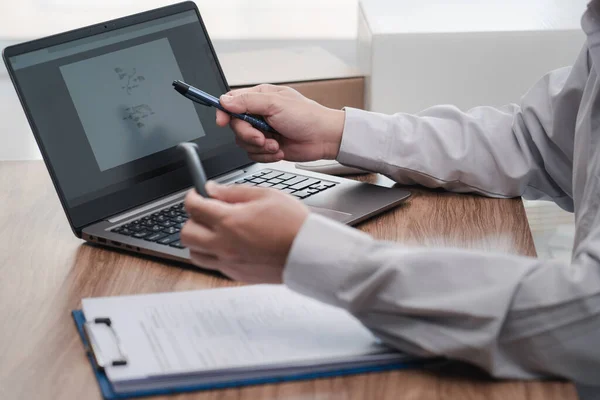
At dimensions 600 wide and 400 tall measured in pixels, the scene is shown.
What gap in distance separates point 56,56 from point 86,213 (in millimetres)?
197

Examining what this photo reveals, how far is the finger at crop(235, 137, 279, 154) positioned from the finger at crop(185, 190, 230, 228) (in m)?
0.42

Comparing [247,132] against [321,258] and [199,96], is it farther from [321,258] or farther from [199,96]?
[321,258]

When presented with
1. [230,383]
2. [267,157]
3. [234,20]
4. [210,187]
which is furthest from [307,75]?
[230,383]

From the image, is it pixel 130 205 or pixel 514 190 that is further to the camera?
pixel 514 190

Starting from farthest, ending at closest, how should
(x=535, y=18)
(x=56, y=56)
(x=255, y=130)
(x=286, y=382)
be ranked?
Result: (x=535, y=18), (x=255, y=130), (x=56, y=56), (x=286, y=382)

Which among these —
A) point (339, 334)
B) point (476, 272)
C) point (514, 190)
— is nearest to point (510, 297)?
point (476, 272)

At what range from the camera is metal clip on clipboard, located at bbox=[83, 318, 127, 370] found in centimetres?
69

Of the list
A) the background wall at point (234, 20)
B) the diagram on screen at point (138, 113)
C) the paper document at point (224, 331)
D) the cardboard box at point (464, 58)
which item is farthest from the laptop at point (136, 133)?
the background wall at point (234, 20)

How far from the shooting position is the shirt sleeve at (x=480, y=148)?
115cm


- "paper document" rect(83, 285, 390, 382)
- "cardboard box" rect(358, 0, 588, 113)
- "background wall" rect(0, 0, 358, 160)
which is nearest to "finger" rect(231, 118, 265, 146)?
"paper document" rect(83, 285, 390, 382)

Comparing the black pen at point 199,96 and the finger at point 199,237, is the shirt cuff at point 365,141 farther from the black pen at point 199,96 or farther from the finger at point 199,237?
the finger at point 199,237

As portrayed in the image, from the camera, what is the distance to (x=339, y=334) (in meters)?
0.74

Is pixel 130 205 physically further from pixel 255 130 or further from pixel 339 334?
pixel 339 334

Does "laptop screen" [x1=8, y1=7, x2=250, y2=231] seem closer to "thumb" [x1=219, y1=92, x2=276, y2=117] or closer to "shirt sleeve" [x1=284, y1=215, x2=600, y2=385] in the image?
"thumb" [x1=219, y1=92, x2=276, y2=117]
